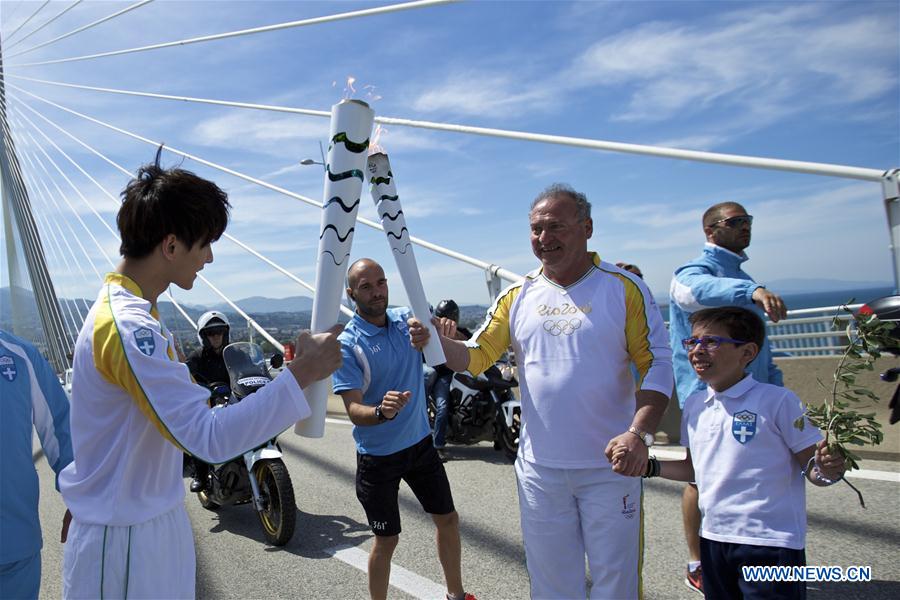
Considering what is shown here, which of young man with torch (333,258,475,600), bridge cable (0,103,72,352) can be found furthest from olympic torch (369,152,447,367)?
bridge cable (0,103,72,352)

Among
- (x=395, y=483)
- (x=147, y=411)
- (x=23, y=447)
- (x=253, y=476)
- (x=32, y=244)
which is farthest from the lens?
(x=32, y=244)

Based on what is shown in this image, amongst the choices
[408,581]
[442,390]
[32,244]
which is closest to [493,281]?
[442,390]

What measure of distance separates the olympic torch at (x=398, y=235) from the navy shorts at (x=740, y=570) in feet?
4.15

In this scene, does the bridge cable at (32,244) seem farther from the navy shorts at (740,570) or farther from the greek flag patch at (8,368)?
the navy shorts at (740,570)

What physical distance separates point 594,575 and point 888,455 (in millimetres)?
3948

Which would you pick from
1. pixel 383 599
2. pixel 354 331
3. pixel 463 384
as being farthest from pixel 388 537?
pixel 463 384

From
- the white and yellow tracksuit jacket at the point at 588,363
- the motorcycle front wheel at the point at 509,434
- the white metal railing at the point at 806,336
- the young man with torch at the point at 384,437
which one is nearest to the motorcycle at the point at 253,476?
the young man with torch at the point at 384,437

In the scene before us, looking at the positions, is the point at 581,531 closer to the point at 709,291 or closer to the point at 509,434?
the point at 709,291

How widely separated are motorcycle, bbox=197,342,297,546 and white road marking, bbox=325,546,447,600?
0.57 m

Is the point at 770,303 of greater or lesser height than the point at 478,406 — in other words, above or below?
above

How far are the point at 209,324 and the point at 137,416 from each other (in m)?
4.50

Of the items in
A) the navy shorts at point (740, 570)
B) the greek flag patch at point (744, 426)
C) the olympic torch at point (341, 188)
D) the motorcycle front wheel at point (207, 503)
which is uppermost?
the olympic torch at point (341, 188)

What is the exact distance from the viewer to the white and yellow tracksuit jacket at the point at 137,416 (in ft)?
5.07

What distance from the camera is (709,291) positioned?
9.82ft
